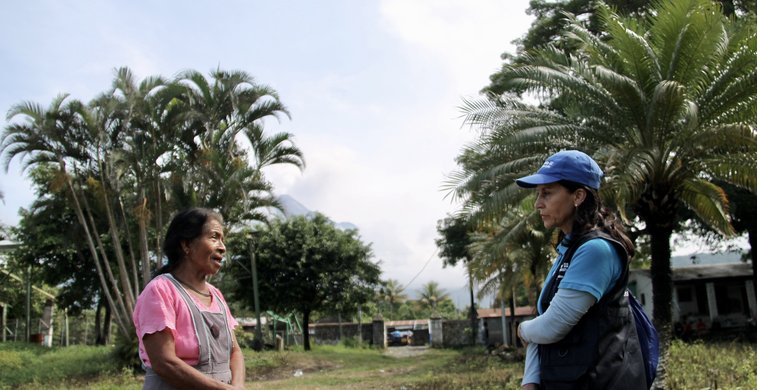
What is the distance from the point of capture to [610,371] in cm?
216

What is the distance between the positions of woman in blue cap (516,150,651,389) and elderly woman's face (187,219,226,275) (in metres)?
1.41

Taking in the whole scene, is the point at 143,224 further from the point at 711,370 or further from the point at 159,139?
the point at 711,370

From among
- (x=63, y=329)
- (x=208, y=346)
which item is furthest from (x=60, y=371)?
(x=63, y=329)

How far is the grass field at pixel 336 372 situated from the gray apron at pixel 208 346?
7.70 metres

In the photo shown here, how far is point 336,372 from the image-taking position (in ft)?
61.8

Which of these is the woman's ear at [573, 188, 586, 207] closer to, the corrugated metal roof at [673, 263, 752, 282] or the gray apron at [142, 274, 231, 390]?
the gray apron at [142, 274, 231, 390]

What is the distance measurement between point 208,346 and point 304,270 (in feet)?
88.9

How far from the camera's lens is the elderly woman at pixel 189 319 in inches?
100

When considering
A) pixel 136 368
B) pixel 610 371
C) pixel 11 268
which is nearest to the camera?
pixel 610 371

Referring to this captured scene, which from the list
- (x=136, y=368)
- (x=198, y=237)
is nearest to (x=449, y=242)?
(x=136, y=368)

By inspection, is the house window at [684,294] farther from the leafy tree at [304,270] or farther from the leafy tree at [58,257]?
the leafy tree at [58,257]

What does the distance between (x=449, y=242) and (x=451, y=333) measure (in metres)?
8.69

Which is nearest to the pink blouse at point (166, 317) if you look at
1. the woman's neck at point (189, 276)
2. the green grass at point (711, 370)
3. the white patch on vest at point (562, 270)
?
the woman's neck at point (189, 276)

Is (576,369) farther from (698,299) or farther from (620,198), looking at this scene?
(698,299)
